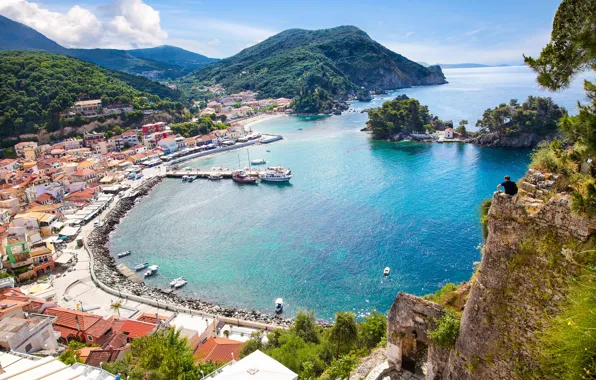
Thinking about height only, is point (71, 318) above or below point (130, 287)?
above

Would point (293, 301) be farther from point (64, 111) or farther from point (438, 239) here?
point (64, 111)

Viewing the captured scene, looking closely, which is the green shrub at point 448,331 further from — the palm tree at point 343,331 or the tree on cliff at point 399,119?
the tree on cliff at point 399,119

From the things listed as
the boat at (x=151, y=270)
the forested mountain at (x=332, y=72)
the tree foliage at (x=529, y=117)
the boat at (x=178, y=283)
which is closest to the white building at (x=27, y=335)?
the boat at (x=178, y=283)

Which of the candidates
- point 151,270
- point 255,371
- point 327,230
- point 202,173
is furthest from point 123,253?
point 202,173

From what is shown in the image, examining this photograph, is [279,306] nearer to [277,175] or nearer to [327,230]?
[327,230]

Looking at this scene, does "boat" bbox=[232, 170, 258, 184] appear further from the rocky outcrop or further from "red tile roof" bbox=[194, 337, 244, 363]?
A: the rocky outcrop

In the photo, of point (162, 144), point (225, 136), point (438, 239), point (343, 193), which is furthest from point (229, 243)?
point (225, 136)
